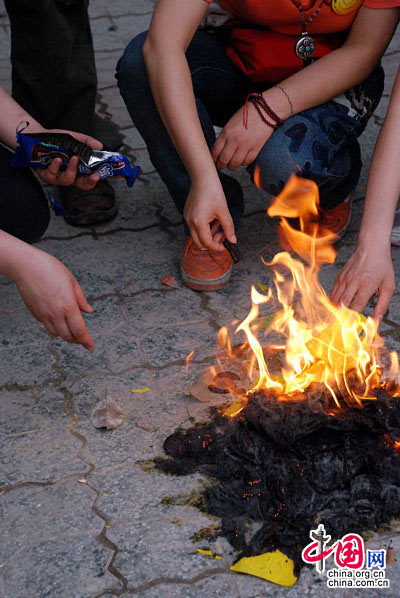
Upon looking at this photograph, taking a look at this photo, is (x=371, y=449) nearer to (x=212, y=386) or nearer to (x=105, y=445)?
(x=212, y=386)

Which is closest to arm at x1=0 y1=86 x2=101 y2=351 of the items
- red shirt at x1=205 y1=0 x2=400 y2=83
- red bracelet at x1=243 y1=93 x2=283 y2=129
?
red bracelet at x1=243 y1=93 x2=283 y2=129

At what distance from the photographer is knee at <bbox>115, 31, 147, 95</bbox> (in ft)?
9.64

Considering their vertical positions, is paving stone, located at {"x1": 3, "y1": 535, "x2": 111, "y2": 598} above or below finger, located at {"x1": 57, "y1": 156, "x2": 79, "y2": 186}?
below

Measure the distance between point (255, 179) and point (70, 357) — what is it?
1.09 metres

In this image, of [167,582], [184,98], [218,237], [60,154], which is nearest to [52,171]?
[60,154]

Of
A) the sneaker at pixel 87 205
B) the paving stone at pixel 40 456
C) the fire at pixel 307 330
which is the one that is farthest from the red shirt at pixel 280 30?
the paving stone at pixel 40 456

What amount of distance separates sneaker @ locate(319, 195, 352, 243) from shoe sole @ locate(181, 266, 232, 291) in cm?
53

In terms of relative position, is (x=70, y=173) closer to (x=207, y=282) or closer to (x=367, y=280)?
(x=207, y=282)

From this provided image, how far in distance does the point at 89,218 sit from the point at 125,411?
139 cm

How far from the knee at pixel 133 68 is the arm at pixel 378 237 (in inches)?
45.8

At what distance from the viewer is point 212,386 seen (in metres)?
2.51

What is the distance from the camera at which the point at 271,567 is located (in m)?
1.86

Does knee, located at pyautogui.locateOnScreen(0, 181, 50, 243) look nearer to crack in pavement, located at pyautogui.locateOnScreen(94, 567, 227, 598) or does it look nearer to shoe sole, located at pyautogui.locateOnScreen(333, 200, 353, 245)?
shoe sole, located at pyautogui.locateOnScreen(333, 200, 353, 245)

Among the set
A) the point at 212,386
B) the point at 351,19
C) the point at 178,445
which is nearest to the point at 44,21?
the point at 351,19
